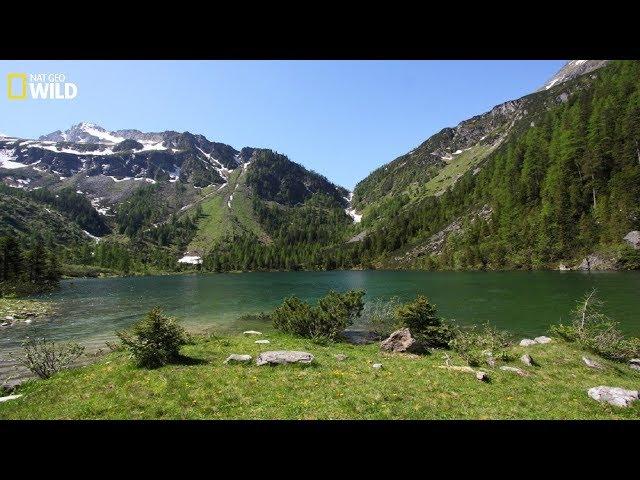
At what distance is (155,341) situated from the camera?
21.7 meters

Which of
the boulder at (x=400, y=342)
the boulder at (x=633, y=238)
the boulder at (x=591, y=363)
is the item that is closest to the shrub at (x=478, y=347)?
the boulder at (x=400, y=342)

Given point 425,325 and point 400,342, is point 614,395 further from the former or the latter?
point 425,325

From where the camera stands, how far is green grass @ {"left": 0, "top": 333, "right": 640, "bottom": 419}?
48.8ft

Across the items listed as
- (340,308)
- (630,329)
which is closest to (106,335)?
(340,308)

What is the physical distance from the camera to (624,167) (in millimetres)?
124062

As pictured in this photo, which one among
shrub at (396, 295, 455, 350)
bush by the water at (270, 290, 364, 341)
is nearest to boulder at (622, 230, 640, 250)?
shrub at (396, 295, 455, 350)

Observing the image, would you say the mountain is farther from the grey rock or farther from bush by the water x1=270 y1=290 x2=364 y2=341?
the grey rock

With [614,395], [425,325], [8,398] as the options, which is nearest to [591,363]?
[614,395]

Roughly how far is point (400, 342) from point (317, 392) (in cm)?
1297

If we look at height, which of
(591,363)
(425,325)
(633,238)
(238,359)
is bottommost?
(591,363)

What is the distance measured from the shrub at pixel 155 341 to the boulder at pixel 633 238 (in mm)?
119995

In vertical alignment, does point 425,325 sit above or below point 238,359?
above
